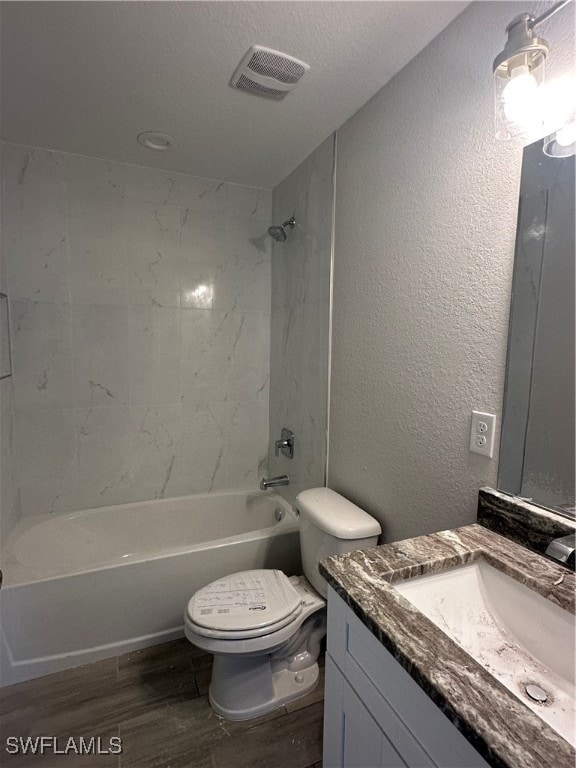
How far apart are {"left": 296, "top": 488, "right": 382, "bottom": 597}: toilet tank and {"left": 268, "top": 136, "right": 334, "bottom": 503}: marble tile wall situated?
0.98ft

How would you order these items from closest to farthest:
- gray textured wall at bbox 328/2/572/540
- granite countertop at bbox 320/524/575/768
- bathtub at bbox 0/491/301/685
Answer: granite countertop at bbox 320/524/575/768
gray textured wall at bbox 328/2/572/540
bathtub at bbox 0/491/301/685

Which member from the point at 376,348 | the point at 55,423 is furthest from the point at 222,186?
the point at 55,423

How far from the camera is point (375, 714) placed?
755mm

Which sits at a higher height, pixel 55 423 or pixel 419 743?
pixel 55 423

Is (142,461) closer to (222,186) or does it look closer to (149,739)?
(149,739)

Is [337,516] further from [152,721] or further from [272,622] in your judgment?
[152,721]

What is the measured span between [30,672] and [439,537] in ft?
5.94

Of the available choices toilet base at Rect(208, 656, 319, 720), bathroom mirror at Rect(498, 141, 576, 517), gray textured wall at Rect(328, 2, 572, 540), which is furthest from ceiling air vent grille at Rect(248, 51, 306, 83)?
toilet base at Rect(208, 656, 319, 720)

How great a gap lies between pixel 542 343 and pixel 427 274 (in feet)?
Result: 1.49

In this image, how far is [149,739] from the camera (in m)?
1.36

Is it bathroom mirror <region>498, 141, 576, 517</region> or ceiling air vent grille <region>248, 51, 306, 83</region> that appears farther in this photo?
ceiling air vent grille <region>248, 51, 306, 83</region>

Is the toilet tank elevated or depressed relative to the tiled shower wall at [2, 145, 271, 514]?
depressed

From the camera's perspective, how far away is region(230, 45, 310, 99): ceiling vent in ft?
4.21

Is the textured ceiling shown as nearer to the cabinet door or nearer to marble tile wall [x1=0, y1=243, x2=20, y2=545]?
marble tile wall [x1=0, y1=243, x2=20, y2=545]
